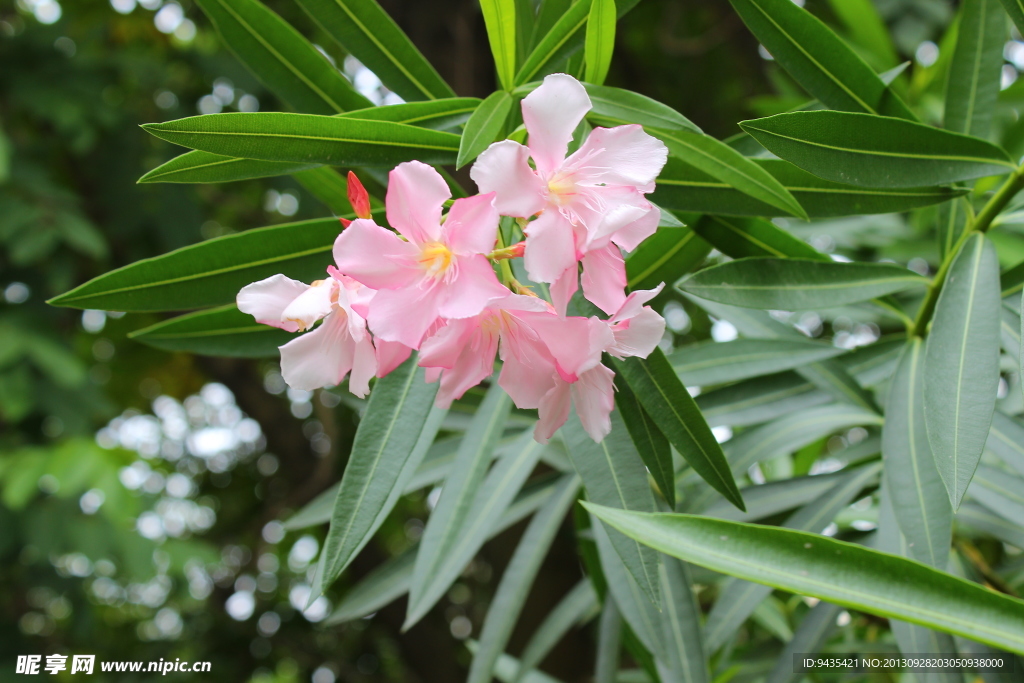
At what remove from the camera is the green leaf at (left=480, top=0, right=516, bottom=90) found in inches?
22.6

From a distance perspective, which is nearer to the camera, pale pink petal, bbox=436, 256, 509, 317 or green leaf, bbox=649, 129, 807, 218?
pale pink petal, bbox=436, 256, 509, 317

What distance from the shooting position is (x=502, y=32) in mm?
586

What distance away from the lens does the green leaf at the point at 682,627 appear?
2.62 ft

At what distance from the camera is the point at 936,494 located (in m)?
0.64

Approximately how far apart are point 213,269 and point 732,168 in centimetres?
45

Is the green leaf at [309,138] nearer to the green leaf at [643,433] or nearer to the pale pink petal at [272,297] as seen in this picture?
the pale pink petal at [272,297]

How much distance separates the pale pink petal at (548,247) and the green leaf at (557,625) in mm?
810

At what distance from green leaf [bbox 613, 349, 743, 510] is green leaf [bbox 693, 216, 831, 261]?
0.19m

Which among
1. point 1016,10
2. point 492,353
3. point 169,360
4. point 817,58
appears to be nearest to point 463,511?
point 492,353

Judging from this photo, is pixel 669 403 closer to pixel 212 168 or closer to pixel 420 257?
pixel 420 257

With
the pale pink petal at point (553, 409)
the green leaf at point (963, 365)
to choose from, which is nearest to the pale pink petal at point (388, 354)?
the pale pink petal at point (553, 409)

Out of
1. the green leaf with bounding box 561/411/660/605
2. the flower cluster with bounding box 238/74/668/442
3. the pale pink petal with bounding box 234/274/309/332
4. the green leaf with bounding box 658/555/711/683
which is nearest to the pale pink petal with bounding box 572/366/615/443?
the flower cluster with bounding box 238/74/668/442

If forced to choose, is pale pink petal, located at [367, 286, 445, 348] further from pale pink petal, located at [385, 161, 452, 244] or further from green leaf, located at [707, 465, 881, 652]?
green leaf, located at [707, 465, 881, 652]

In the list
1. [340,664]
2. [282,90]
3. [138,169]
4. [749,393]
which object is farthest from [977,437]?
[340,664]
